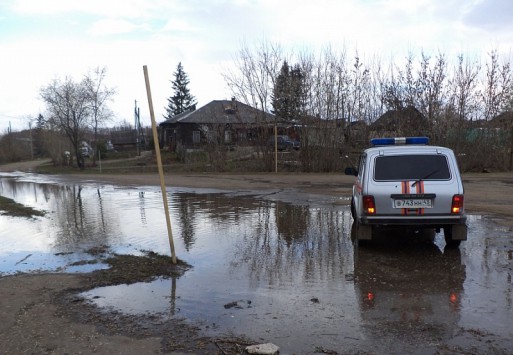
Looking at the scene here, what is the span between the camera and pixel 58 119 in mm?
43250

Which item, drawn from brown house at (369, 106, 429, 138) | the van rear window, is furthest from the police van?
brown house at (369, 106, 429, 138)

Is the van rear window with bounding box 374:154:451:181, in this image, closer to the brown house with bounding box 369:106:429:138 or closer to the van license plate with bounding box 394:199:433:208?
the van license plate with bounding box 394:199:433:208

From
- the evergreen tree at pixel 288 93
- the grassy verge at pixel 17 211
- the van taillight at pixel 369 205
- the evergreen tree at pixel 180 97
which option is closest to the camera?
the van taillight at pixel 369 205

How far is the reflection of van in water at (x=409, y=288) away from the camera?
14.7ft

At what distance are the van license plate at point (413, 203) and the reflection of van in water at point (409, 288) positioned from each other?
0.80m

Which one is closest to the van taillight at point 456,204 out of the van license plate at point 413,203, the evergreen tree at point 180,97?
the van license plate at point 413,203

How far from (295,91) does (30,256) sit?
22195 millimetres

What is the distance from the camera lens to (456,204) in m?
7.05

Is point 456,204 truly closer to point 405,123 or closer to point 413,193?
point 413,193

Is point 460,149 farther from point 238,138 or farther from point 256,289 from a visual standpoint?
point 256,289

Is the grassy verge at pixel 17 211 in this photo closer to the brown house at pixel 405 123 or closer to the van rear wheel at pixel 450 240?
the van rear wheel at pixel 450 240

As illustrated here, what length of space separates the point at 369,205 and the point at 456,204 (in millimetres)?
1291

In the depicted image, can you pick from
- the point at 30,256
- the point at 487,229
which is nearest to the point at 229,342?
the point at 30,256

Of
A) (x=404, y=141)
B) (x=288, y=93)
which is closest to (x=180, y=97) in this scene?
(x=288, y=93)
